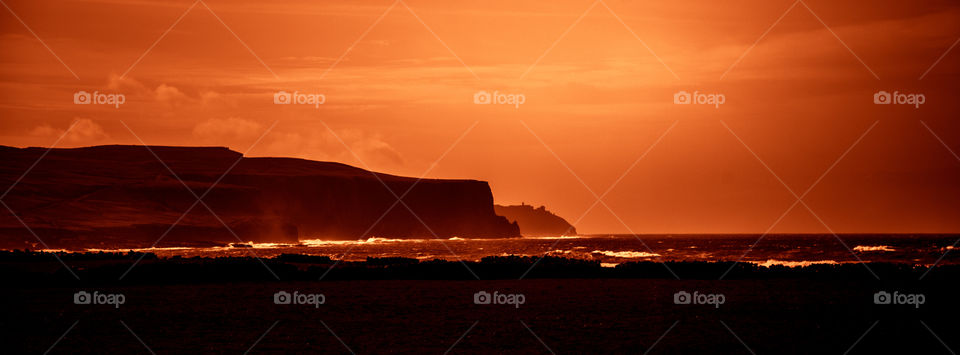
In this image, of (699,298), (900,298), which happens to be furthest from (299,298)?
(900,298)

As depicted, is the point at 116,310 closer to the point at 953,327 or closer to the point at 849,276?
the point at 953,327

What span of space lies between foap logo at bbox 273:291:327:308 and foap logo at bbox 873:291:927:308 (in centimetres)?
2473

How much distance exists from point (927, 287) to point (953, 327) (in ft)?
57.7

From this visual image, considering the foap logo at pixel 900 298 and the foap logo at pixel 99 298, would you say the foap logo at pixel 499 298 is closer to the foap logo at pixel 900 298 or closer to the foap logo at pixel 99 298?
the foap logo at pixel 900 298

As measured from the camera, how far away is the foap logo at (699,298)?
3888cm

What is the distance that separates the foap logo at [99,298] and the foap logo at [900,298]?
33371 millimetres

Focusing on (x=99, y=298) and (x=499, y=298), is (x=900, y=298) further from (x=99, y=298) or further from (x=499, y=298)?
(x=99, y=298)

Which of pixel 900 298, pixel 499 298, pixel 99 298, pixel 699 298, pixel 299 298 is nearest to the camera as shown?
pixel 900 298

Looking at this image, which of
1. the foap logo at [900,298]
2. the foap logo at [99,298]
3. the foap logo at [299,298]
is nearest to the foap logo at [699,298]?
the foap logo at [900,298]

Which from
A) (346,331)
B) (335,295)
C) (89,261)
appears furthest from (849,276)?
(89,261)

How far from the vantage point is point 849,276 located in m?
54.5

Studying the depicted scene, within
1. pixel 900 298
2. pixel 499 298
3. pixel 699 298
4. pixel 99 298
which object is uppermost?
pixel 99 298

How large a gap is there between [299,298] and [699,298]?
18860 millimetres

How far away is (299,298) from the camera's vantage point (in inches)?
1625
